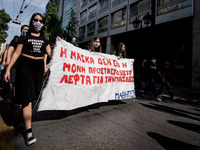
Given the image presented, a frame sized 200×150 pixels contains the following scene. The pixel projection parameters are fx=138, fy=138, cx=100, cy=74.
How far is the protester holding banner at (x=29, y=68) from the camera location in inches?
74.8

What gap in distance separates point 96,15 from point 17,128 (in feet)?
72.9

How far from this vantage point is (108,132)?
7.59 feet

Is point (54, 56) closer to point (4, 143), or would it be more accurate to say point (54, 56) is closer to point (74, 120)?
point (74, 120)

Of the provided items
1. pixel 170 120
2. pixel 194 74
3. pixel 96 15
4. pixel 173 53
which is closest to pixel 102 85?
pixel 170 120

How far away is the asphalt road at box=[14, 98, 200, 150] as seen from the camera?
1.89m

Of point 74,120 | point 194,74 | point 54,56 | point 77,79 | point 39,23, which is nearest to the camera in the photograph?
point 39,23

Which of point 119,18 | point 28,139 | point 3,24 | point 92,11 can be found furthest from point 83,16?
point 28,139

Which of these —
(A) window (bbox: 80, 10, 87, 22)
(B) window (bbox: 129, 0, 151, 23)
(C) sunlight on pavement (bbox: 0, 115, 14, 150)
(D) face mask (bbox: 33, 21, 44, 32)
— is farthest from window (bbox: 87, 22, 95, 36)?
(C) sunlight on pavement (bbox: 0, 115, 14, 150)

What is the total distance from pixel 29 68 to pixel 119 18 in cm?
1707

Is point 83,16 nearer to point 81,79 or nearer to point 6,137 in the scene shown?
point 81,79

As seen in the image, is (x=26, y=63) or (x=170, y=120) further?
(x=170, y=120)

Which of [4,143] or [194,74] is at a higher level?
[194,74]

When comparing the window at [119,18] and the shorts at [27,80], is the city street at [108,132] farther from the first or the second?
the window at [119,18]

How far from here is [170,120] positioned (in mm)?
3219
